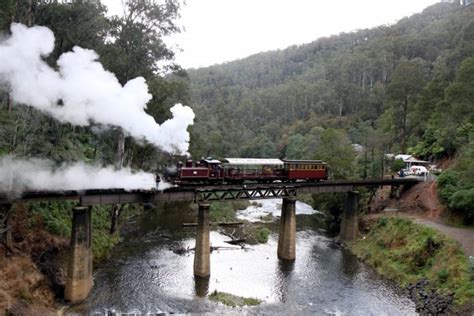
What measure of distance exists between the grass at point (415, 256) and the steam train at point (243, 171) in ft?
30.9

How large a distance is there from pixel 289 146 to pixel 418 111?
4567cm

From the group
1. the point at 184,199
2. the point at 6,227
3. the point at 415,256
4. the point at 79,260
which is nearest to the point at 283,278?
the point at 184,199

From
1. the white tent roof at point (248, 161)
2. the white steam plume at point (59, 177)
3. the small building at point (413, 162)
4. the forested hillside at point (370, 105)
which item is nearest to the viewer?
the white steam plume at point (59, 177)

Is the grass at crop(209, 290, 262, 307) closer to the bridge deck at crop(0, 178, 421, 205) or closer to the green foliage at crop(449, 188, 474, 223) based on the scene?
the bridge deck at crop(0, 178, 421, 205)

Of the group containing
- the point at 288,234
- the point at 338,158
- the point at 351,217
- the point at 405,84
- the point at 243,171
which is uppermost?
the point at 405,84

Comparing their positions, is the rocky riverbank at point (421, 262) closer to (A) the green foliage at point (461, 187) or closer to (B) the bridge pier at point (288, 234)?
(A) the green foliage at point (461, 187)

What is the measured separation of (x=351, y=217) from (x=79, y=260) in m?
32.8

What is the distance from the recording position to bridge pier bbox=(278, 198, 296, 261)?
44.5 meters

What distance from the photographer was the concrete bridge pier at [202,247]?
3759 cm

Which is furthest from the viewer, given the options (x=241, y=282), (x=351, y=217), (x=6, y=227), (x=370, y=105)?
(x=370, y=105)

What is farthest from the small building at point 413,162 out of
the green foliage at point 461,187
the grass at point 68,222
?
the grass at point 68,222

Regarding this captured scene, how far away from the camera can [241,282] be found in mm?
37500

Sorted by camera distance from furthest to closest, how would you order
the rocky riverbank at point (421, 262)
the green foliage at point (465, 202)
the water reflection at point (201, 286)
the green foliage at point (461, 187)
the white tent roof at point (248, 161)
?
the white tent roof at point (248, 161) < the green foliage at point (461, 187) < the green foliage at point (465, 202) < the water reflection at point (201, 286) < the rocky riverbank at point (421, 262)

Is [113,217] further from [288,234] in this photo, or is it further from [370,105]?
[370,105]
